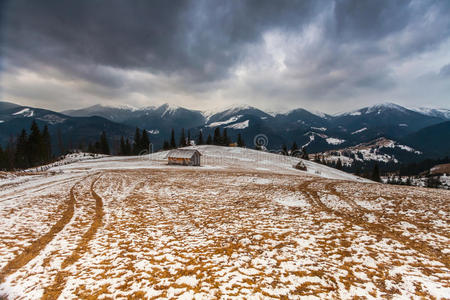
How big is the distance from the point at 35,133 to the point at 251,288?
78.3 meters

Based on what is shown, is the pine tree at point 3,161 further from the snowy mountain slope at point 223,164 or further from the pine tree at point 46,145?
the snowy mountain slope at point 223,164

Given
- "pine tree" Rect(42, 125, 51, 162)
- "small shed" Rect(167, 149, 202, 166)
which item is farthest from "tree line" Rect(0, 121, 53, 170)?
"small shed" Rect(167, 149, 202, 166)

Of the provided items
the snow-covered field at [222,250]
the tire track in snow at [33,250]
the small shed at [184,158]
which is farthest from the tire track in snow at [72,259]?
the small shed at [184,158]

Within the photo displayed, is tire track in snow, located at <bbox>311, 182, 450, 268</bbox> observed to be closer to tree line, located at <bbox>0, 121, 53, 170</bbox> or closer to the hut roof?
the hut roof

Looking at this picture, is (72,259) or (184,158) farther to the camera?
(184,158)

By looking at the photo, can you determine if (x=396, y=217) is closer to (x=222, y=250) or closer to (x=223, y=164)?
(x=222, y=250)

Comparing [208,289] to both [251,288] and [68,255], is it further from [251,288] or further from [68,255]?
[68,255]

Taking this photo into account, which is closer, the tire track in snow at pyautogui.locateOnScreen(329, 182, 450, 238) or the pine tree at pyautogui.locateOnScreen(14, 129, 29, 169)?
the tire track in snow at pyautogui.locateOnScreen(329, 182, 450, 238)

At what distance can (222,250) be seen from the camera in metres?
6.98

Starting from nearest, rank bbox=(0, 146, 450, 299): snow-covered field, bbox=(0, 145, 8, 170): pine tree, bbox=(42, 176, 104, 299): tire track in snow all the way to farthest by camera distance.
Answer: bbox=(42, 176, 104, 299): tire track in snow < bbox=(0, 146, 450, 299): snow-covered field < bbox=(0, 145, 8, 170): pine tree

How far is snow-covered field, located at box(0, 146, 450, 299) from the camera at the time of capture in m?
4.94

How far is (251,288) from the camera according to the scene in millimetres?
4871

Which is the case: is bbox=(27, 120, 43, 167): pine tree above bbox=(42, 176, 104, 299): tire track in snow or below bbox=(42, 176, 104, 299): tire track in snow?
above

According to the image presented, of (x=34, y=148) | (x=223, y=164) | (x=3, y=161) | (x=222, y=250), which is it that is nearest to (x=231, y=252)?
(x=222, y=250)
